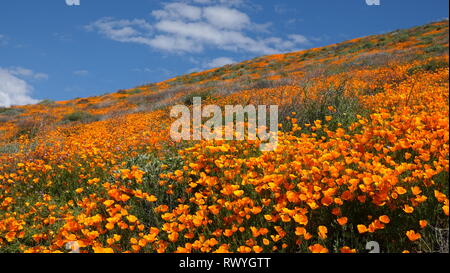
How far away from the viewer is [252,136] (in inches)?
163

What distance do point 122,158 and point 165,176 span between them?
6.54 feet

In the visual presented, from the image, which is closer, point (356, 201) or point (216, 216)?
point (356, 201)

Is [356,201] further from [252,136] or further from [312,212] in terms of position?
[252,136]

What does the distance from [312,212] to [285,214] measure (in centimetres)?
26

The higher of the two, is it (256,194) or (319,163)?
(319,163)

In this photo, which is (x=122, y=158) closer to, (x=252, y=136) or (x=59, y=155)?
(x=59, y=155)
